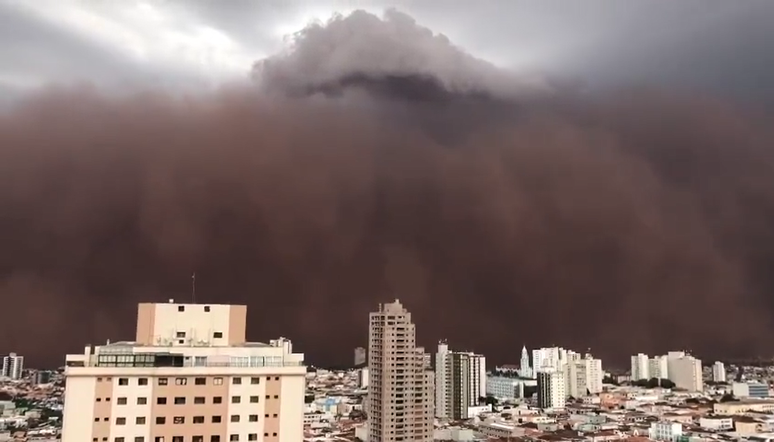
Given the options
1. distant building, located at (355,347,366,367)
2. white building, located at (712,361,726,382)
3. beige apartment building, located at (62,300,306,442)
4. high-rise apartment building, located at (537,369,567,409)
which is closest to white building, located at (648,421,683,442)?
high-rise apartment building, located at (537,369,567,409)

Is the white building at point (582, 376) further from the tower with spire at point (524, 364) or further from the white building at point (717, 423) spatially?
the white building at point (717, 423)

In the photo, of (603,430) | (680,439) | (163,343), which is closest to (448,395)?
(603,430)

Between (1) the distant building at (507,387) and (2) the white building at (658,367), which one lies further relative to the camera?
(2) the white building at (658,367)

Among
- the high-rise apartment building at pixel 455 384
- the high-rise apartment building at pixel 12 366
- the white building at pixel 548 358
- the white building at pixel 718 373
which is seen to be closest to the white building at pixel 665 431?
the high-rise apartment building at pixel 455 384

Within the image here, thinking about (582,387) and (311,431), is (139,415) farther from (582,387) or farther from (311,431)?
(582,387)

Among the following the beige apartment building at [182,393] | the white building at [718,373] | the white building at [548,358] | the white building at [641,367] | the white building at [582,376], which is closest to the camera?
the beige apartment building at [182,393]

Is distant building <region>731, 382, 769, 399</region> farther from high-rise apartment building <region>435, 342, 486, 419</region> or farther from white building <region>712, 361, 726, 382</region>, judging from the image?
high-rise apartment building <region>435, 342, 486, 419</region>
